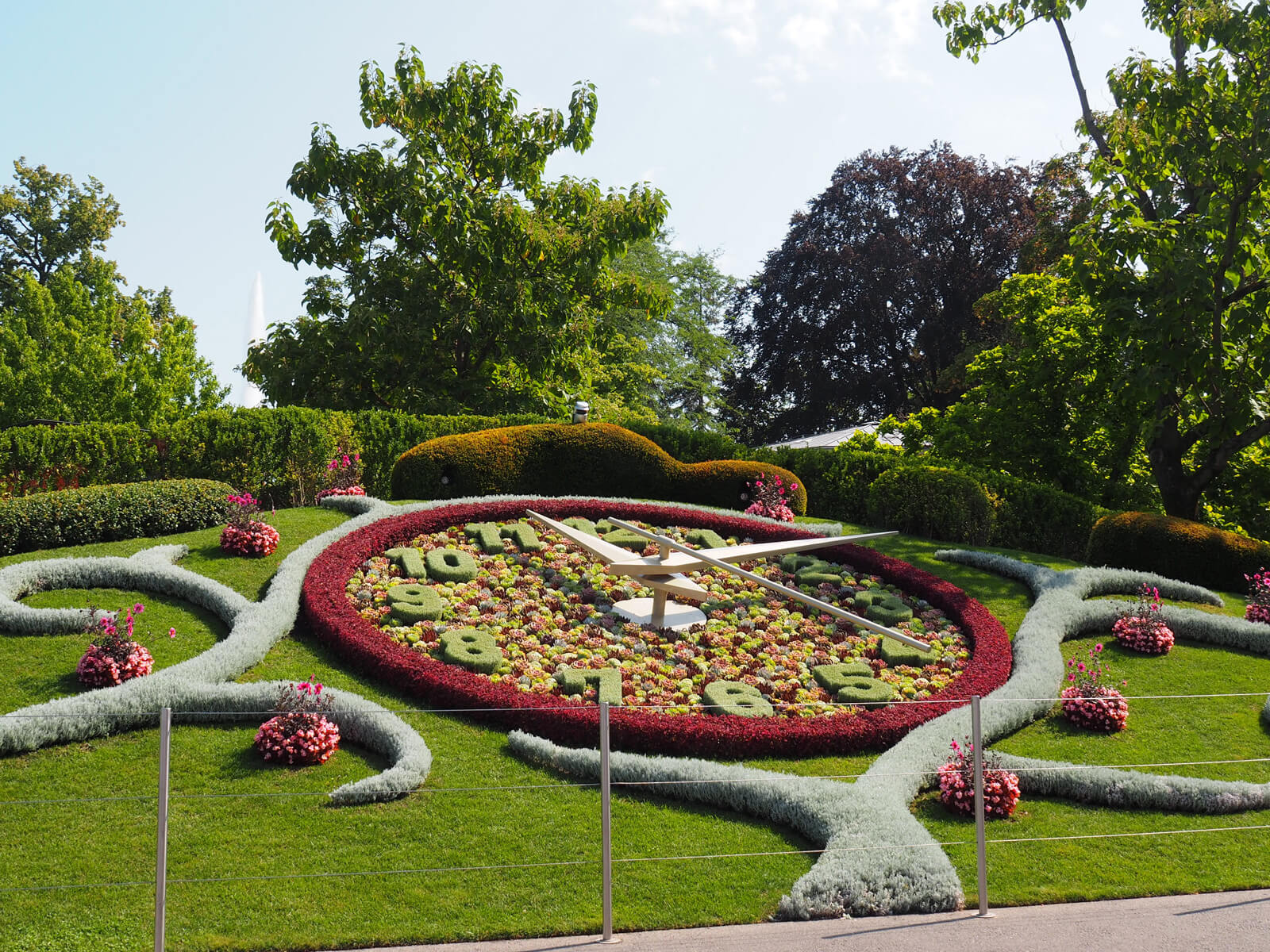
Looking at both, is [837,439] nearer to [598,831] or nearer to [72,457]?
[72,457]

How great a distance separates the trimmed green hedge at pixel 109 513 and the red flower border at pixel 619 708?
2.64 metres

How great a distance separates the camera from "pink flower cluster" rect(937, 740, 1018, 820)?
7293 mm

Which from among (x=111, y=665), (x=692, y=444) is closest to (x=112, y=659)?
(x=111, y=665)

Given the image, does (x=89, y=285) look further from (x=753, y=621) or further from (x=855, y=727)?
(x=855, y=727)

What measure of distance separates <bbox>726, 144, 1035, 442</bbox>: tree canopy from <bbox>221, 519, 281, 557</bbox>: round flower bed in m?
23.8

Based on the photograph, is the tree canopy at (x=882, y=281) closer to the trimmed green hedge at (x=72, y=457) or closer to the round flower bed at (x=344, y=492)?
the round flower bed at (x=344, y=492)

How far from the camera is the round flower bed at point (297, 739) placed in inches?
298

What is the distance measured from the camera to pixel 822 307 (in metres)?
33.2

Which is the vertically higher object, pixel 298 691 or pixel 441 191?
pixel 441 191

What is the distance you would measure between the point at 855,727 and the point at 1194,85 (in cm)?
1221

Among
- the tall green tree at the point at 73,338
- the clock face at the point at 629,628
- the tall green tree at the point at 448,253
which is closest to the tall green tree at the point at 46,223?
the tall green tree at the point at 73,338

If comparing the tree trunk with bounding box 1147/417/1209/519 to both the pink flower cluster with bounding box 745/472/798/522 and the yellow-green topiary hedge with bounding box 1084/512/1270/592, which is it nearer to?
the yellow-green topiary hedge with bounding box 1084/512/1270/592

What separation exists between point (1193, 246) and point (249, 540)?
1422 centimetres

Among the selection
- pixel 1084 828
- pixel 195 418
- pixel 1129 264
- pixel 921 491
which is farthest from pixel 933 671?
pixel 195 418
